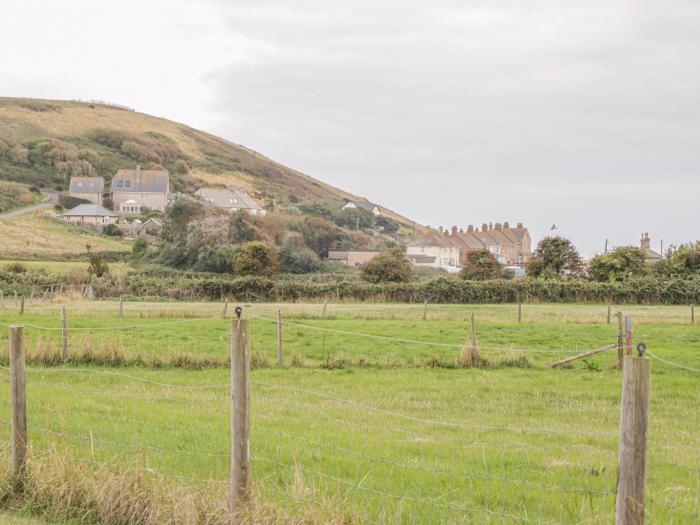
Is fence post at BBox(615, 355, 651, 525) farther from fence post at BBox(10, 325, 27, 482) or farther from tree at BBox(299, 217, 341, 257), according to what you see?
tree at BBox(299, 217, 341, 257)

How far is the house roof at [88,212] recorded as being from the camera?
360 feet

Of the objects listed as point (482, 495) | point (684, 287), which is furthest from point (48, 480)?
point (684, 287)

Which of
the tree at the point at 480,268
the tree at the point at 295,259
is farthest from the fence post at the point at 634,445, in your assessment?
the tree at the point at 295,259

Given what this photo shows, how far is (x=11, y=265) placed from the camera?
66.6m

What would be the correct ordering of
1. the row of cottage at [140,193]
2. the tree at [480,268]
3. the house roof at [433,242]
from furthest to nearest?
the house roof at [433,242], the row of cottage at [140,193], the tree at [480,268]

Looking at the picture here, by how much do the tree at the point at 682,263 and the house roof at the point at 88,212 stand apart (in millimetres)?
75280

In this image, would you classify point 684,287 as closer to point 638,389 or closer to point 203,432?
point 203,432

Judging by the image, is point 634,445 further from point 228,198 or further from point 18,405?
point 228,198

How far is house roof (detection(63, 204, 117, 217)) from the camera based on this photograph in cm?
10962

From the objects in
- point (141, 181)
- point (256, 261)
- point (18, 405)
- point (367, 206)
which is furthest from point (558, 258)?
point (367, 206)

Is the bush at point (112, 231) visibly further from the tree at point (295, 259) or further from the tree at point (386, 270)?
the tree at point (386, 270)

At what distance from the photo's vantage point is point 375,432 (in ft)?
37.5

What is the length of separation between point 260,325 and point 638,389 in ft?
88.8

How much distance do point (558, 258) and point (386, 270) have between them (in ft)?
48.4
